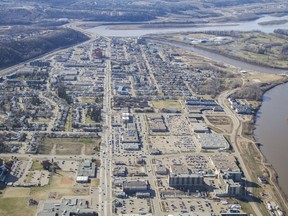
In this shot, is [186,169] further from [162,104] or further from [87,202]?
[162,104]

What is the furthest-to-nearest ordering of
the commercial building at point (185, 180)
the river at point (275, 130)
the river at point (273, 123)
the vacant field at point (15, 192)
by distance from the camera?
the river at point (273, 123) → the river at point (275, 130) → the commercial building at point (185, 180) → the vacant field at point (15, 192)

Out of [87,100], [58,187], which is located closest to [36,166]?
[58,187]

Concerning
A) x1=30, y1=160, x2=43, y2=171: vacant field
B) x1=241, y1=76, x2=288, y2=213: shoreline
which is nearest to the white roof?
x1=30, y1=160, x2=43, y2=171: vacant field

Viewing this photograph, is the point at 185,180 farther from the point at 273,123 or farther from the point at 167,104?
the point at 167,104

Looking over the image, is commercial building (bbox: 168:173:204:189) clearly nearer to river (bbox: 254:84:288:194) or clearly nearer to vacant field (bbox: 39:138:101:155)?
river (bbox: 254:84:288:194)

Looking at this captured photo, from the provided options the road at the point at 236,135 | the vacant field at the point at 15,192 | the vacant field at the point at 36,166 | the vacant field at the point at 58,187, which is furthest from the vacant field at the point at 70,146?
the road at the point at 236,135

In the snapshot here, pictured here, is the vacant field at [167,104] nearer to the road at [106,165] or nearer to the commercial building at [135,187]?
the road at [106,165]

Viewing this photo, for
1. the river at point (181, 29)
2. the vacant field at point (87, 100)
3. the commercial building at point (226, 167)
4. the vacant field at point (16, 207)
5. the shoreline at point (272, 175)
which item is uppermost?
the river at point (181, 29)

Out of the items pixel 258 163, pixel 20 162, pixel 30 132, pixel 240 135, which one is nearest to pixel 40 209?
pixel 20 162
